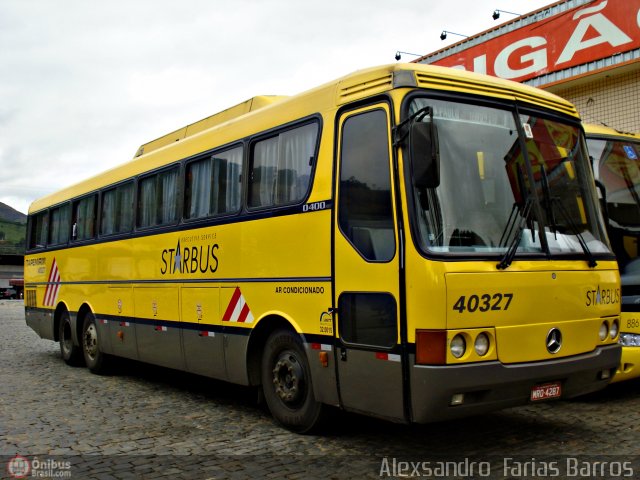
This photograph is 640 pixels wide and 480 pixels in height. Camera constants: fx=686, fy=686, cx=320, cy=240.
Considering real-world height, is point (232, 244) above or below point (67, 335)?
above

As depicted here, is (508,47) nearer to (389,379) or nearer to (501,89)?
(501,89)

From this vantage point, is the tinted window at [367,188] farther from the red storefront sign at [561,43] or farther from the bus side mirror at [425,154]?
the red storefront sign at [561,43]

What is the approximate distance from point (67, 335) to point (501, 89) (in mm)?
9673

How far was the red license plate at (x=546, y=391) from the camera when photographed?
543cm

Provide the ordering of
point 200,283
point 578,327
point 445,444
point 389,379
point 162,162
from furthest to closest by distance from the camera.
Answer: point 162,162
point 200,283
point 445,444
point 578,327
point 389,379

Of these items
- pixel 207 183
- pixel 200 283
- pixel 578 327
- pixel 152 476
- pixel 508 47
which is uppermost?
pixel 508 47

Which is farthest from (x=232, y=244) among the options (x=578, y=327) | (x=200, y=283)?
(x=578, y=327)

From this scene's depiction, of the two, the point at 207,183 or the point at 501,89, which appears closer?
the point at 501,89

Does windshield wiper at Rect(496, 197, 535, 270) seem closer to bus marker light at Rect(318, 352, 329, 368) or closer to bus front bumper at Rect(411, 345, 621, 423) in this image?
bus front bumper at Rect(411, 345, 621, 423)

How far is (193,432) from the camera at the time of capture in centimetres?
687

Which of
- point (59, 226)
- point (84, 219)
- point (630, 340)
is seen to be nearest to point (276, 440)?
point (630, 340)

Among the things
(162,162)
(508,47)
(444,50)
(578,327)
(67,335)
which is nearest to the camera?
(578,327)

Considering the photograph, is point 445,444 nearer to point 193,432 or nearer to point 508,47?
point 193,432

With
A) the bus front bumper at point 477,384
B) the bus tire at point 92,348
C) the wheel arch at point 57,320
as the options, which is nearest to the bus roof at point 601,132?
the bus front bumper at point 477,384
